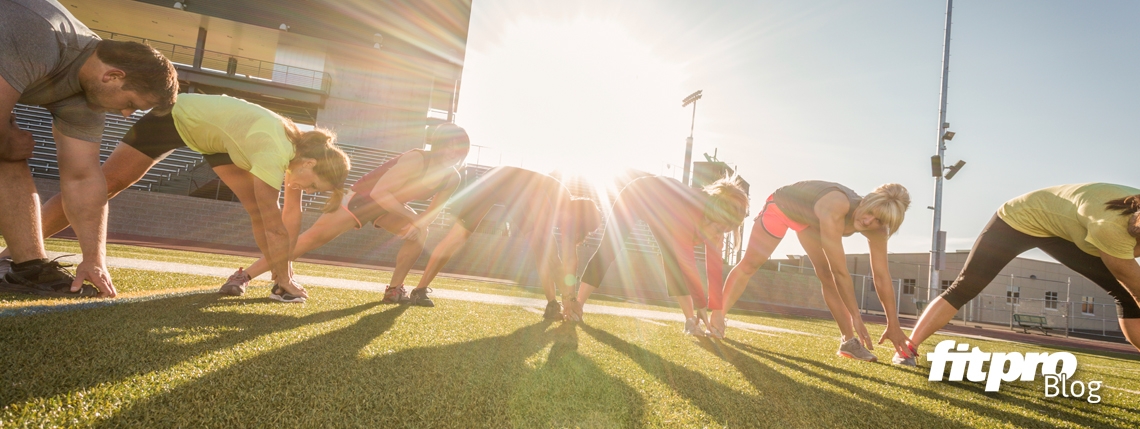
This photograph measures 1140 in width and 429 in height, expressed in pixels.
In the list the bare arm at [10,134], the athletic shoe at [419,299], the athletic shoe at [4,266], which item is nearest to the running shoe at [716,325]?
the athletic shoe at [419,299]

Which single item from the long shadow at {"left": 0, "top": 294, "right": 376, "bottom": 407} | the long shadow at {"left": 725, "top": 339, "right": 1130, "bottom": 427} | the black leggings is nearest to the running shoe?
the long shadow at {"left": 725, "top": 339, "right": 1130, "bottom": 427}

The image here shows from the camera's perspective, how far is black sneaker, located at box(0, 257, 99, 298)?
2.64 meters

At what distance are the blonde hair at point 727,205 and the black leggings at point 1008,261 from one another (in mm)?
1413

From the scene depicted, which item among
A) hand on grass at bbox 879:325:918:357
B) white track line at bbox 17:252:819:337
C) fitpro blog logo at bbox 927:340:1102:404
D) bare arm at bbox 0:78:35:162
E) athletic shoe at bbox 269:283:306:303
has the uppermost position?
bare arm at bbox 0:78:35:162

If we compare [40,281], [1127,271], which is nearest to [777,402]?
[1127,271]

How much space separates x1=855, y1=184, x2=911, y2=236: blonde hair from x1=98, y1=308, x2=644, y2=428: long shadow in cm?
227

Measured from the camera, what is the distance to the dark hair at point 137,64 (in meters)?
2.38

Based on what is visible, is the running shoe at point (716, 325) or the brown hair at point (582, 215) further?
the brown hair at point (582, 215)

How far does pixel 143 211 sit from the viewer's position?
48.7 ft

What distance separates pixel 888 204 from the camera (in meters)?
3.33

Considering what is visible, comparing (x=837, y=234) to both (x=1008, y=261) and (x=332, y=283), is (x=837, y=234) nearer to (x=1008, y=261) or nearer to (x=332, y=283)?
(x=1008, y=261)

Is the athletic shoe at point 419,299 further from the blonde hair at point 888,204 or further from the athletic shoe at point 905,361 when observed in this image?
the athletic shoe at point 905,361

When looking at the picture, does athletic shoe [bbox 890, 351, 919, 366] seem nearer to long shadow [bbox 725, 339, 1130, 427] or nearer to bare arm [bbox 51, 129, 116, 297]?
long shadow [bbox 725, 339, 1130, 427]

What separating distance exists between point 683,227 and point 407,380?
9.14 ft
